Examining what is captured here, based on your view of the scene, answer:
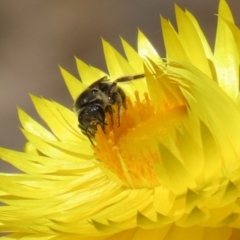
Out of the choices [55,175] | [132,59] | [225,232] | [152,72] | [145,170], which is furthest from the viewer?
[132,59]

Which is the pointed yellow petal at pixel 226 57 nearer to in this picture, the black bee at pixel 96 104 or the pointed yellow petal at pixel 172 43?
the pointed yellow petal at pixel 172 43

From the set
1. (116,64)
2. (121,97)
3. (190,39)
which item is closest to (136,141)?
(121,97)

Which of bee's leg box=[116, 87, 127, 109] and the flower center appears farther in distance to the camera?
bee's leg box=[116, 87, 127, 109]

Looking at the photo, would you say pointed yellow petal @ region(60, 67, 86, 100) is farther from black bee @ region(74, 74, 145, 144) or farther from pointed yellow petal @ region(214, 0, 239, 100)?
pointed yellow petal @ region(214, 0, 239, 100)

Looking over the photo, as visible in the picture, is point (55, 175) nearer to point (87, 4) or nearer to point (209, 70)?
point (209, 70)

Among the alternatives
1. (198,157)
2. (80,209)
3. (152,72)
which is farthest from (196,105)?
(80,209)

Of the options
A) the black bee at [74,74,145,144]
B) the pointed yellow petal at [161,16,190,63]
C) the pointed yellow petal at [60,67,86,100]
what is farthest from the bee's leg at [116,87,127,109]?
the pointed yellow petal at [60,67,86,100]

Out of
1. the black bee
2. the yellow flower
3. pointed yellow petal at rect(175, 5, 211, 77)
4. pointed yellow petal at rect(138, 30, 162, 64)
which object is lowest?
the yellow flower
